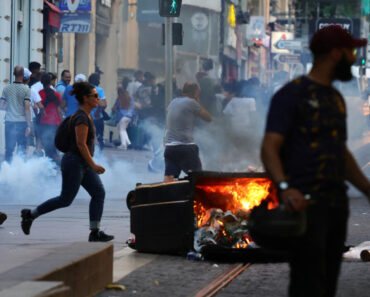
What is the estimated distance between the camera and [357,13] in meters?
78.6

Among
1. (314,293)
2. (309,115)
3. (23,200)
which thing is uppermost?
(309,115)

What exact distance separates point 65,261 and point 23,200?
8.90m

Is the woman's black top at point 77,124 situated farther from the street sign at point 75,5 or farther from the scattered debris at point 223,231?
the street sign at point 75,5

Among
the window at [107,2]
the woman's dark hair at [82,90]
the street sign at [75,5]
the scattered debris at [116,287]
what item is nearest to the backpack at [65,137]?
the woman's dark hair at [82,90]

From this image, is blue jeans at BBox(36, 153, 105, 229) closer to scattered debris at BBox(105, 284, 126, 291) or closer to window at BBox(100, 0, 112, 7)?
scattered debris at BBox(105, 284, 126, 291)

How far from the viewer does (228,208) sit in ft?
35.3

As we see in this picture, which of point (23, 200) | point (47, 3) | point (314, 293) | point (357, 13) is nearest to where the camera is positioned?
point (314, 293)

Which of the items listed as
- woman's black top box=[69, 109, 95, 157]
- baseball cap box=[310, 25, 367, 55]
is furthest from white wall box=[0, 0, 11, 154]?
baseball cap box=[310, 25, 367, 55]

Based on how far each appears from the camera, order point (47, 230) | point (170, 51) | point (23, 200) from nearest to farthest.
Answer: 1. point (47, 230)
2. point (23, 200)
3. point (170, 51)

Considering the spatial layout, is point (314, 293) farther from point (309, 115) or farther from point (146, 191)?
point (146, 191)

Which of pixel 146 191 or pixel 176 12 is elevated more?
pixel 176 12

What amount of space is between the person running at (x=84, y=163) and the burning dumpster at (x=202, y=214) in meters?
0.57

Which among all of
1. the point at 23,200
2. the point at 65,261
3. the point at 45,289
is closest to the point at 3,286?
the point at 45,289

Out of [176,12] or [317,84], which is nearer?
[317,84]
